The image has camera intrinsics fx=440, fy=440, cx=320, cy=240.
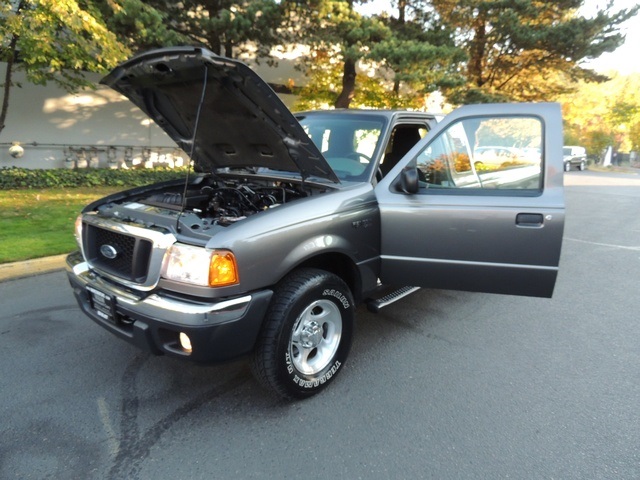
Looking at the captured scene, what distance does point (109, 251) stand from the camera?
2807 millimetres

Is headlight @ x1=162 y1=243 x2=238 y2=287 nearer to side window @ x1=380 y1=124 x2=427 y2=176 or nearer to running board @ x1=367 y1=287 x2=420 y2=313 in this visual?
running board @ x1=367 y1=287 x2=420 y2=313

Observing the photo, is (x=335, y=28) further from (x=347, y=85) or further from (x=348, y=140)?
(x=348, y=140)

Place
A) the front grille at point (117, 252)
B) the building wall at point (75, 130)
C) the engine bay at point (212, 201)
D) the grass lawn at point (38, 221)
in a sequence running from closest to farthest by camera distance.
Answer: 1. the front grille at point (117, 252)
2. the engine bay at point (212, 201)
3. the grass lawn at point (38, 221)
4. the building wall at point (75, 130)

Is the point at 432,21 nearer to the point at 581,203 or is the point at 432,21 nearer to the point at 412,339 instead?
the point at 581,203

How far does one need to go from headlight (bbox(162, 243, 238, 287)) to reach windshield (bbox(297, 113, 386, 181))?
1.49 metres

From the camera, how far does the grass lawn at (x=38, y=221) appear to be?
18.7ft

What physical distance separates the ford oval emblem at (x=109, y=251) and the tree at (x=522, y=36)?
534 inches

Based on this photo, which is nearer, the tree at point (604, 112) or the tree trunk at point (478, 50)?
the tree trunk at point (478, 50)

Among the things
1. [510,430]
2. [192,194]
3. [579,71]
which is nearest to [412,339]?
[510,430]

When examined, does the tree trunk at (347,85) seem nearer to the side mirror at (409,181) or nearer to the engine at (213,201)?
the engine at (213,201)

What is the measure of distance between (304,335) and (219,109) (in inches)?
67.1

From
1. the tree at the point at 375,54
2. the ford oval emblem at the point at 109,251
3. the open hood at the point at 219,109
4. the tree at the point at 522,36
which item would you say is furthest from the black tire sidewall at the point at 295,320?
the tree at the point at 522,36

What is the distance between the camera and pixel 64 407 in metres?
2.74

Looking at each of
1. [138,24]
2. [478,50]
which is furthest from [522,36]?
[138,24]
